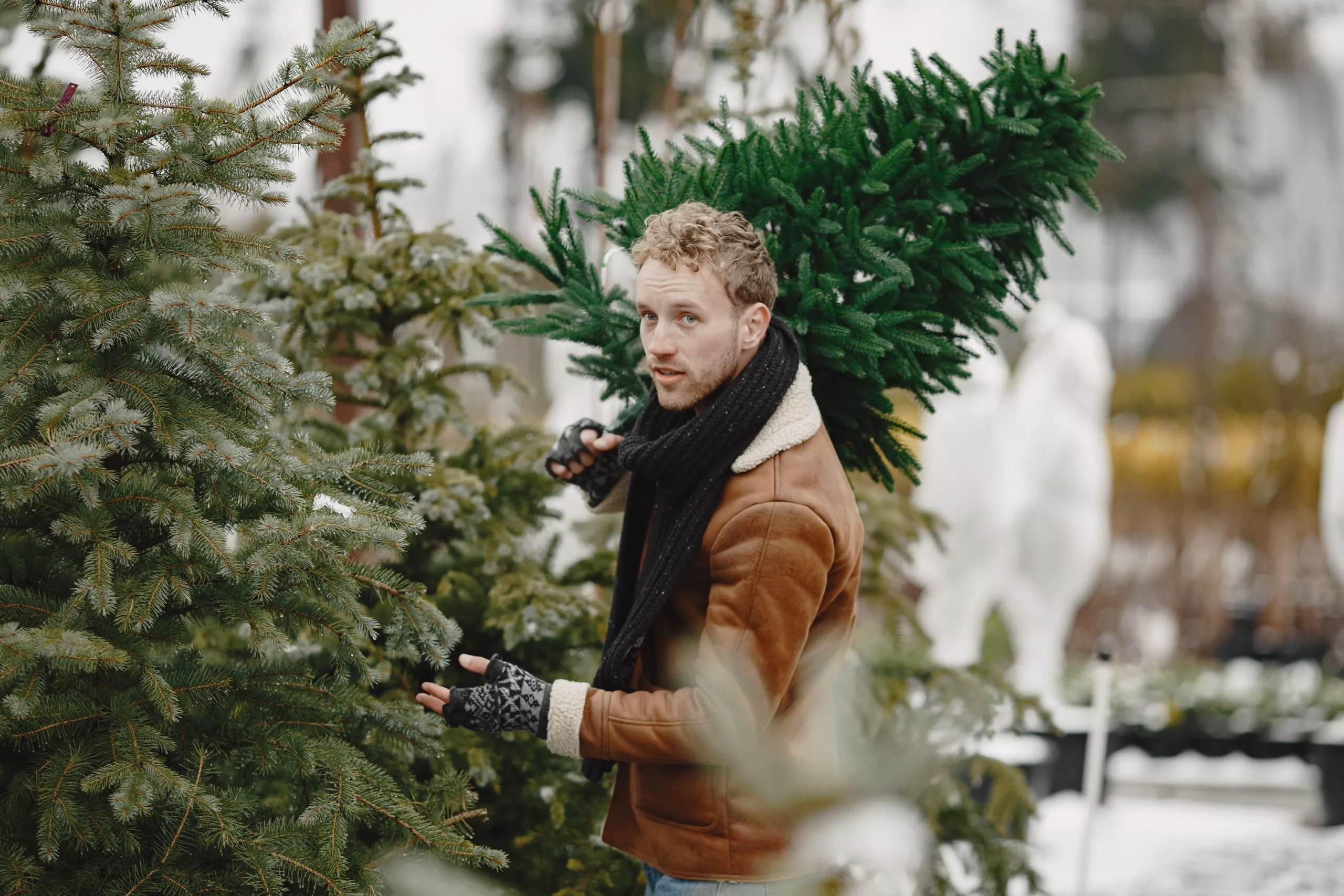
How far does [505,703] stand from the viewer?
194cm

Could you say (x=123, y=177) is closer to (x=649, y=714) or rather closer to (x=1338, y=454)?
(x=649, y=714)

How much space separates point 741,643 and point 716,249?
0.60m

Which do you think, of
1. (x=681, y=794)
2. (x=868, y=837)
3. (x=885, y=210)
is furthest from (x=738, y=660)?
(x=885, y=210)

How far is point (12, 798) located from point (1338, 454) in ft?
21.8

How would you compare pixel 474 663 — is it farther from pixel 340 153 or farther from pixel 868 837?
pixel 340 153

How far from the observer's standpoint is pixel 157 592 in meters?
1.94

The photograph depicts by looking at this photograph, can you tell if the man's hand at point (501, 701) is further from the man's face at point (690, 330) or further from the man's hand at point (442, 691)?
the man's face at point (690, 330)

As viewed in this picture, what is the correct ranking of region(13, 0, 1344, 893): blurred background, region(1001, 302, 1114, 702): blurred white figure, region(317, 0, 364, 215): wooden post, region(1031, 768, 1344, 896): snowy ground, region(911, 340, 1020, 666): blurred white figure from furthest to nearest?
region(13, 0, 1344, 893): blurred background, region(1001, 302, 1114, 702): blurred white figure, region(911, 340, 1020, 666): blurred white figure, region(1031, 768, 1344, 896): snowy ground, region(317, 0, 364, 215): wooden post

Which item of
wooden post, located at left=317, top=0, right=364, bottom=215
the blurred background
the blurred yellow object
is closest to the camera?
wooden post, located at left=317, top=0, right=364, bottom=215

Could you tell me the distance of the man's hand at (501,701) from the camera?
6.35ft

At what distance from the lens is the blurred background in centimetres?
802

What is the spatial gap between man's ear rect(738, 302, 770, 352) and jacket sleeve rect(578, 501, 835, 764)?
282 mm

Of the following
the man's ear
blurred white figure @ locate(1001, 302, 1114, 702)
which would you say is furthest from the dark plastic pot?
the man's ear

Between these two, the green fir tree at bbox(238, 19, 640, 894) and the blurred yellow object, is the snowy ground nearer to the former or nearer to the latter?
the green fir tree at bbox(238, 19, 640, 894)
